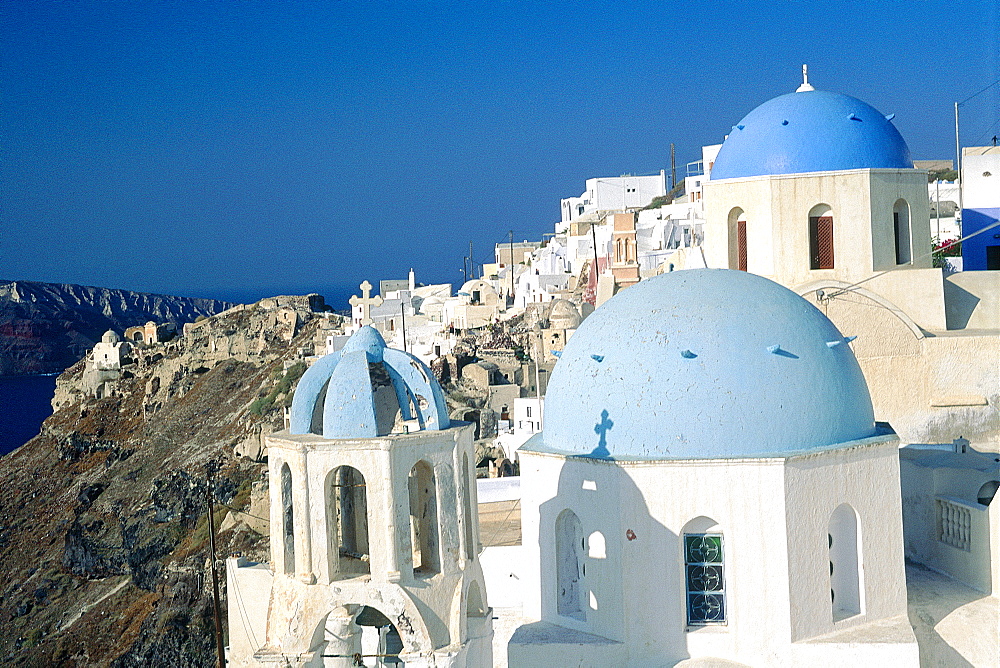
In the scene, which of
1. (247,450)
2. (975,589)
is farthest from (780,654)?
(247,450)

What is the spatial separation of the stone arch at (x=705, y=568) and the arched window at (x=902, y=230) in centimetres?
745

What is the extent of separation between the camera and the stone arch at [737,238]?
16344mm

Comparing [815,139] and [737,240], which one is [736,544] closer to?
[737,240]

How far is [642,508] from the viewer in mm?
10562

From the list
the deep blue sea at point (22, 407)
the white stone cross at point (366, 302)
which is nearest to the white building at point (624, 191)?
the white stone cross at point (366, 302)

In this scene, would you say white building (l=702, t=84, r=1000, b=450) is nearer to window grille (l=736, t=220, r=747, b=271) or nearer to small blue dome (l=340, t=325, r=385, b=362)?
window grille (l=736, t=220, r=747, b=271)

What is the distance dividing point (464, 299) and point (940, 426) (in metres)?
42.9

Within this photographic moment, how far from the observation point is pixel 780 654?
10.3 meters

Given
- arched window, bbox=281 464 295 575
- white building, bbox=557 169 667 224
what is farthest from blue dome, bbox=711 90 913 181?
white building, bbox=557 169 667 224

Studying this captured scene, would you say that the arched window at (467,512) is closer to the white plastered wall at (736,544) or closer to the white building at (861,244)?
the white plastered wall at (736,544)

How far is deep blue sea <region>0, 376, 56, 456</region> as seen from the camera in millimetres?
89750

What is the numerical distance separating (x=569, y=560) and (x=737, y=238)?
22.2ft

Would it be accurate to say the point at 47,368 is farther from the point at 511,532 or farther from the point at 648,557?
the point at 648,557

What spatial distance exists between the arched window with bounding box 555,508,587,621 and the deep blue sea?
74.8m
